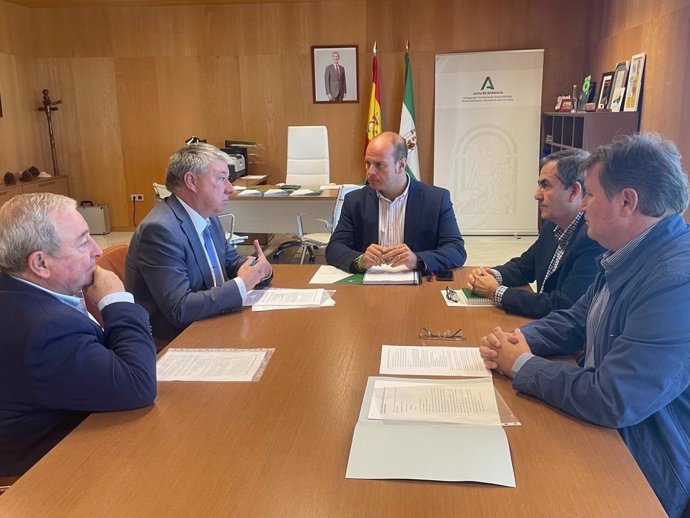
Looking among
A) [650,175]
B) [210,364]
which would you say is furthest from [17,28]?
[650,175]

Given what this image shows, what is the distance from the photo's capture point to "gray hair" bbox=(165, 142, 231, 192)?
2.30 meters

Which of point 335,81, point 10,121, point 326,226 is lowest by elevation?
point 326,226

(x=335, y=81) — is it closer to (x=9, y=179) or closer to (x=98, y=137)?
(x=98, y=137)

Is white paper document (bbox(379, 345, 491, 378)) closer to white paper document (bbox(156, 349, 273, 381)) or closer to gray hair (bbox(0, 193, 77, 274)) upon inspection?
white paper document (bbox(156, 349, 273, 381))

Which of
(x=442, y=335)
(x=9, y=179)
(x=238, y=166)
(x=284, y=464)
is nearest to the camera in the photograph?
(x=284, y=464)

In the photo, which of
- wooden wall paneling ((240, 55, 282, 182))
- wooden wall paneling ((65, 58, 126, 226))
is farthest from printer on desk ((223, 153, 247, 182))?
wooden wall paneling ((65, 58, 126, 226))

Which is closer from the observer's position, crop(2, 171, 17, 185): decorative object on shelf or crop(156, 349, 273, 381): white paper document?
crop(156, 349, 273, 381): white paper document

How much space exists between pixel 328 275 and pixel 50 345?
1.41 m

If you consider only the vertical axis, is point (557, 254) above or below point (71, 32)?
below

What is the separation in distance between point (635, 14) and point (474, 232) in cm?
274

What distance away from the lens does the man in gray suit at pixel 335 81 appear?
6777mm

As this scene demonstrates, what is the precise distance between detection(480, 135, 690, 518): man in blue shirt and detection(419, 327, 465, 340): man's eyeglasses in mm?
295

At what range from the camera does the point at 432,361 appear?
165 cm

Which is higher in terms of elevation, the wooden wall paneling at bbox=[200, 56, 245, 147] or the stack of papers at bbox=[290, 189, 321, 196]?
the wooden wall paneling at bbox=[200, 56, 245, 147]
